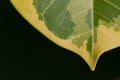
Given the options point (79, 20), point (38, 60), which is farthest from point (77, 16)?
point (38, 60)

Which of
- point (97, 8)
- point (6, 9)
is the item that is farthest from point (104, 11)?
point (6, 9)

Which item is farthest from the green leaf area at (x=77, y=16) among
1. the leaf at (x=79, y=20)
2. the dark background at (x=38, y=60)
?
the dark background at (x=38, y=60)

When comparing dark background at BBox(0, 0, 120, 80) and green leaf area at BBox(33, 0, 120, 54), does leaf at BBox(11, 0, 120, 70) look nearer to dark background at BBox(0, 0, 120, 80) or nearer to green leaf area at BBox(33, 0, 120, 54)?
green leaf area at BBox(33, 0, 120, 54)

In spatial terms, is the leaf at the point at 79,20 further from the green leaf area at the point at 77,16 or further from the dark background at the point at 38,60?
the dark background at the point at 38,60

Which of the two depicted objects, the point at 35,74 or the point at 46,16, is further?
the point at 35,74

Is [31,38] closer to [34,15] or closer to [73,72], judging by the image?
[73,72]

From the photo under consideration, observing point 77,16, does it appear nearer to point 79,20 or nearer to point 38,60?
point 79,20
